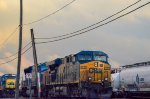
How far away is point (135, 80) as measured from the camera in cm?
3544

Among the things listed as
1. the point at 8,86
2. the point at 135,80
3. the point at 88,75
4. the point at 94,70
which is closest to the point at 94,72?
the point at 94,70

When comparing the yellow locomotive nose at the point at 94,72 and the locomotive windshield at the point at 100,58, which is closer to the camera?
the yellow locomotive nose at the point at 94,72

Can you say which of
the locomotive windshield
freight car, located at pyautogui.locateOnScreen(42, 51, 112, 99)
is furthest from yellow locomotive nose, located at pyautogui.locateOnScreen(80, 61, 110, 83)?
the locomotive windshield

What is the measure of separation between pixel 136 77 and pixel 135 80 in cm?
42

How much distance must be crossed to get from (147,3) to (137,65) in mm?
15059

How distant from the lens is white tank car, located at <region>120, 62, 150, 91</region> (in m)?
33.0

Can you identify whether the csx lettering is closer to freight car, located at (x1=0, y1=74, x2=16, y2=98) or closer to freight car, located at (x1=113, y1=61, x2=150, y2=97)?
freight car, located at (x1=113, y1=61, x2=150, y2=97)

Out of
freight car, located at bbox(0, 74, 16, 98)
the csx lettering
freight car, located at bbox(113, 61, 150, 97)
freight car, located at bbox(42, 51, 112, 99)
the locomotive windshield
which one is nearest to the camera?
freight car, located at bbox(113, 61, 150, 97)

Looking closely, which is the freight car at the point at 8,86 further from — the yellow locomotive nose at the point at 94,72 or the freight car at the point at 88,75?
the yellow locomotive nose at the point at 94,72

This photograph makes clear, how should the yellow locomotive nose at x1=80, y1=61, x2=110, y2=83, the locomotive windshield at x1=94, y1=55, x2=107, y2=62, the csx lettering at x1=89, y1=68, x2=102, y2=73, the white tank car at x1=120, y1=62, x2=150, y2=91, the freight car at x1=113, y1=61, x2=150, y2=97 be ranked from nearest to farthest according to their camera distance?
the white tank car at x1=120, y1=62, x2=150, y2=91, the freight car at x1=113, y1=61, x2=150, y2=97, the yellow locomotive nose at x1=80, y1=61, x2=110, y2=83, the csx lettering at x1=89, y1=68, x2=102, y2=73, the locomotive windshield at x1=94, y1=55, x2=107, y2=62

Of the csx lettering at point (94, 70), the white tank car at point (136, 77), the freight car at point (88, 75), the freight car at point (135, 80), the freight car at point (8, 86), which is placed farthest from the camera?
the freight car at point (8, 86)

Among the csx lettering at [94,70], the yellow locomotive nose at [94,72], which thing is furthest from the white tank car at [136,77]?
the csx lettering at [94,70]

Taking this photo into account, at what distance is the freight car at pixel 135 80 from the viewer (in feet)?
109

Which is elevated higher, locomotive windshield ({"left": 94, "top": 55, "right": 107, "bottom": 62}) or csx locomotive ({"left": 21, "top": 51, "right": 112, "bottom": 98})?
locomotive windshield ({"left": 94, "top": 55, "right": 107, "bottom": 62})
